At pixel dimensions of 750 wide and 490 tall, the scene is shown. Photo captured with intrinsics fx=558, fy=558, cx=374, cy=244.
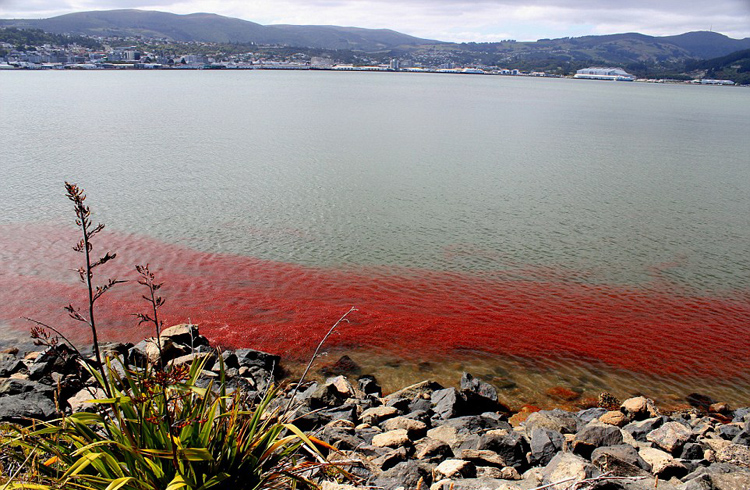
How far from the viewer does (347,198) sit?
25.5 meters

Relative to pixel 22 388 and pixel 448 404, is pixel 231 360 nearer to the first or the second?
pixel 22 388

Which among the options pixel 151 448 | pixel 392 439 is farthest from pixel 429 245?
pixel 151 448

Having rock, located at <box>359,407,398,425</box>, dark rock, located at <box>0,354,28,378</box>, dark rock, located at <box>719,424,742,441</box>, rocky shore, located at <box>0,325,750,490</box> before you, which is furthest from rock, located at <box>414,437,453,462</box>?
dark rock, located at <box>0,354,28,378</box>

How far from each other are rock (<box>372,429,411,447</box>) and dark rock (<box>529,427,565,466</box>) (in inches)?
62.7

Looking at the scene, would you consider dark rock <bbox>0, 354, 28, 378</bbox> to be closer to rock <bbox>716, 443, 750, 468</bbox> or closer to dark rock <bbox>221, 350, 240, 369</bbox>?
dark rock <bbox>221, 350, 240, 369</bbox>

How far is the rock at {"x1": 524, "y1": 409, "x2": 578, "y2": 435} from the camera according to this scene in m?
8.33

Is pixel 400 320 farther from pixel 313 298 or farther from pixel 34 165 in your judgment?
pixel 34 165

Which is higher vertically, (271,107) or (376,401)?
(271,107)

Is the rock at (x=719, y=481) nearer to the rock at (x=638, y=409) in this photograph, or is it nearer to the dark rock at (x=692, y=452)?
the dark rock at (x=692, y=452)

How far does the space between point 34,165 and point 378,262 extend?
2251 cm

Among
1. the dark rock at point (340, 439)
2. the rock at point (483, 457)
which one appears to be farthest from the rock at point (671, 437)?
the dark rock at point (340, 439)

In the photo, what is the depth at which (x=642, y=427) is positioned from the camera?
8.55 meters

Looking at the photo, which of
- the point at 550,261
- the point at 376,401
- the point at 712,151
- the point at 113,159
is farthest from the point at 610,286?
the point at 712,151

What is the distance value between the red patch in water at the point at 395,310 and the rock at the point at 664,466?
5.57 m
